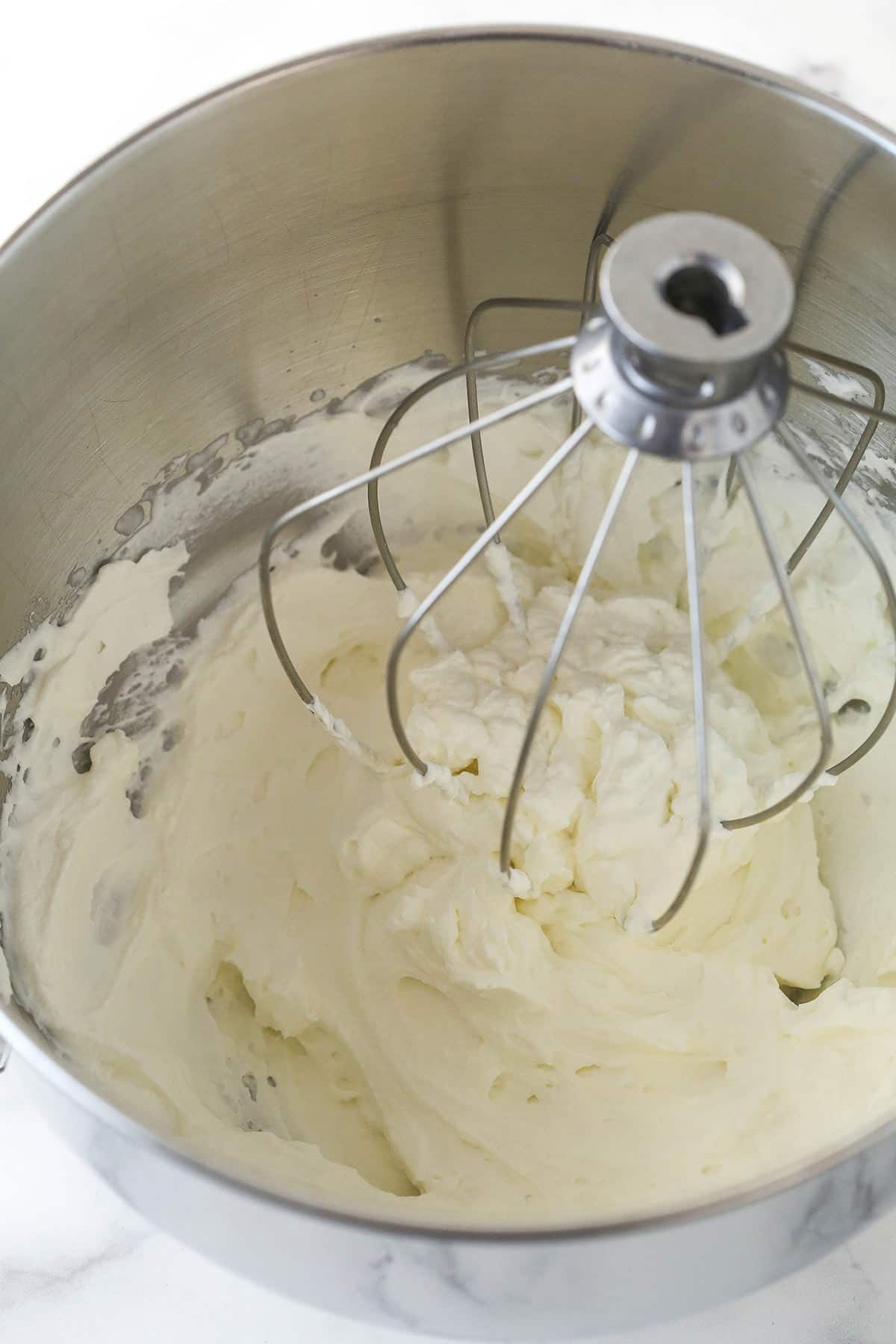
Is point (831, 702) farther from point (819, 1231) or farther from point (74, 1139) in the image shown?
point (74, 1139)

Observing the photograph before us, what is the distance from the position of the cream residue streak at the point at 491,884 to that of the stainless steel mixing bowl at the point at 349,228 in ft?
0.26

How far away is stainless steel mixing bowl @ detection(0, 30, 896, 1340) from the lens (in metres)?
0.72

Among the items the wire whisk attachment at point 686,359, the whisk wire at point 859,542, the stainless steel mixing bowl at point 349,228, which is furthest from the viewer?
the stainless steel mixing bowl at point 349,228

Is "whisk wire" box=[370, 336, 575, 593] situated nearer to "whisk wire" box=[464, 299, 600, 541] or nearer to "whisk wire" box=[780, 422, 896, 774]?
"whisk wire" box=[464, 299, 600, 541]

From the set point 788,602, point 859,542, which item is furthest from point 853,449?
point 788,602

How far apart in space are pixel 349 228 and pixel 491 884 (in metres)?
0.45

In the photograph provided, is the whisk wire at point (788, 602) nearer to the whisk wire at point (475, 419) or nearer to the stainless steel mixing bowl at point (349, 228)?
the whisk wire at point (475, 419)

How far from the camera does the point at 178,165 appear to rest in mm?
729

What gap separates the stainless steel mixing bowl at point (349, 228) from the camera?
72 centimetres

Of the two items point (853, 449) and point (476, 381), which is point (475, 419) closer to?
point (476, 381)

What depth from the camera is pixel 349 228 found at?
2.68ft

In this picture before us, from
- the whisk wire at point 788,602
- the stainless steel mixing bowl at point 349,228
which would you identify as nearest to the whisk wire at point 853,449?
the stainless steel mixing bowl at point 349,228

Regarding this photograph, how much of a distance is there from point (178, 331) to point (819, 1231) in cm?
63

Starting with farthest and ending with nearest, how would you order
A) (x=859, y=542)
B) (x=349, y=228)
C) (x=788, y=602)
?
(x=349, y=228) → (x=859, y=542) → (x=788, y=602)
